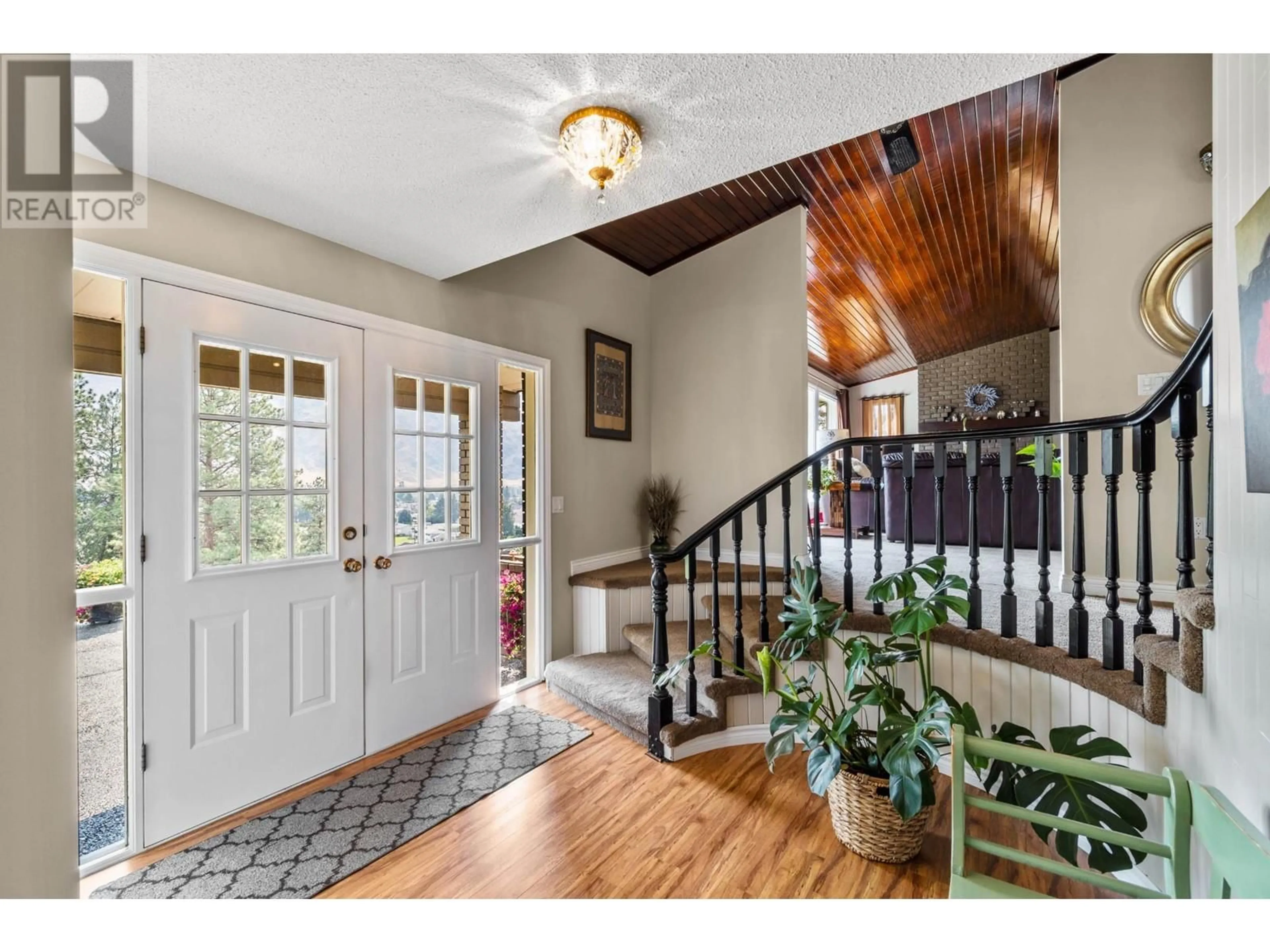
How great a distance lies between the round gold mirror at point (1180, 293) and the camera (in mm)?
2494

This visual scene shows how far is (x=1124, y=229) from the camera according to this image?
2707 millimetres

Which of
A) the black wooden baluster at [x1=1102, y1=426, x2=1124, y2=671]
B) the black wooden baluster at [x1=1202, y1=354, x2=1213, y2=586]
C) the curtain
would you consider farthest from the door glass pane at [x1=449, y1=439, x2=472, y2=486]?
the curtain

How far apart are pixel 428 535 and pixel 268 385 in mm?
978

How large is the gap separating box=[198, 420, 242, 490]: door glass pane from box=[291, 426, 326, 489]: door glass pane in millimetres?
194

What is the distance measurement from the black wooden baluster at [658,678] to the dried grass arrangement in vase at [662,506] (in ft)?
5.05

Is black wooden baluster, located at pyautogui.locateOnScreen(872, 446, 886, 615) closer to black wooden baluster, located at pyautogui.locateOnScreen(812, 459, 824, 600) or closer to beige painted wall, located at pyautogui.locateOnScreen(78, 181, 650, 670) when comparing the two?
black wooden baluster, located at pyautogui.locateOnScreen(812, 459, 824, 600)

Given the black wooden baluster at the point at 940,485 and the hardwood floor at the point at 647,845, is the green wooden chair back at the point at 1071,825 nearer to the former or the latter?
the hardwood floor at the point at 647,845

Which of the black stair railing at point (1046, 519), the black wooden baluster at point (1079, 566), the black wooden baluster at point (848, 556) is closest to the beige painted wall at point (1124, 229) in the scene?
the black stair railing at point (1046, 519)

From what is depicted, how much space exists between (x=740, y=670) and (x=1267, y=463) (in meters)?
1.54

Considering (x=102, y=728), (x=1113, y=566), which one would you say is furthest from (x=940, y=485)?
(x=102, y=728)

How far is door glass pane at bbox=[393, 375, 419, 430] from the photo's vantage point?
2615 mm

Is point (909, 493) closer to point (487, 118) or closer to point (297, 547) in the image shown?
point (487, 118)
